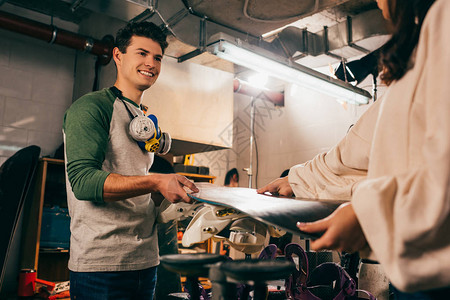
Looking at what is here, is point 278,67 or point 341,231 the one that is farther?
point 278,67

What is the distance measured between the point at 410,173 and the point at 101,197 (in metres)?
0.96

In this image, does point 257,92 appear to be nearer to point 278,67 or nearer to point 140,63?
point 278,67

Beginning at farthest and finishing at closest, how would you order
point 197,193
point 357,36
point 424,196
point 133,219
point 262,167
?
point 262,167, point 357,36, point 133,219, point 197,193, point 424,196

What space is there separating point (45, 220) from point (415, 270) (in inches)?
129

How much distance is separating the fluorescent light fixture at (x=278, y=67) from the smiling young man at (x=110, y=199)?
3.81 ft

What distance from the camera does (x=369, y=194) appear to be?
1.72ft

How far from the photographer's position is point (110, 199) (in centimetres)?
119

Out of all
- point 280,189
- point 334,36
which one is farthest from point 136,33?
point 334,36

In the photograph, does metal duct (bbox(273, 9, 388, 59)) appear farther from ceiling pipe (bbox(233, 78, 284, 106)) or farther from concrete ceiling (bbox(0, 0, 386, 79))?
ceiling pipe (bbox(233, 78, 284, 106))

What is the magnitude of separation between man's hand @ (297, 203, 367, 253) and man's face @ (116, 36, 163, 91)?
1.23 meters


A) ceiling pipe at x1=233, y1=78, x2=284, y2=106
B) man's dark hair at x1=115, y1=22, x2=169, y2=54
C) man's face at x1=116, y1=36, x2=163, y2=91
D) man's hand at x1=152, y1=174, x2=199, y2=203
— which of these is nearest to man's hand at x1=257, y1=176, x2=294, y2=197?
man's hand at x1=152, y1=174, x2=199, y2=203

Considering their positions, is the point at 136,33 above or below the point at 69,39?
below

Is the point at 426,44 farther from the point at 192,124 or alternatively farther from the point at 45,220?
the point at 45,220

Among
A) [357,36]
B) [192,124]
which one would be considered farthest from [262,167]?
[357,36]
